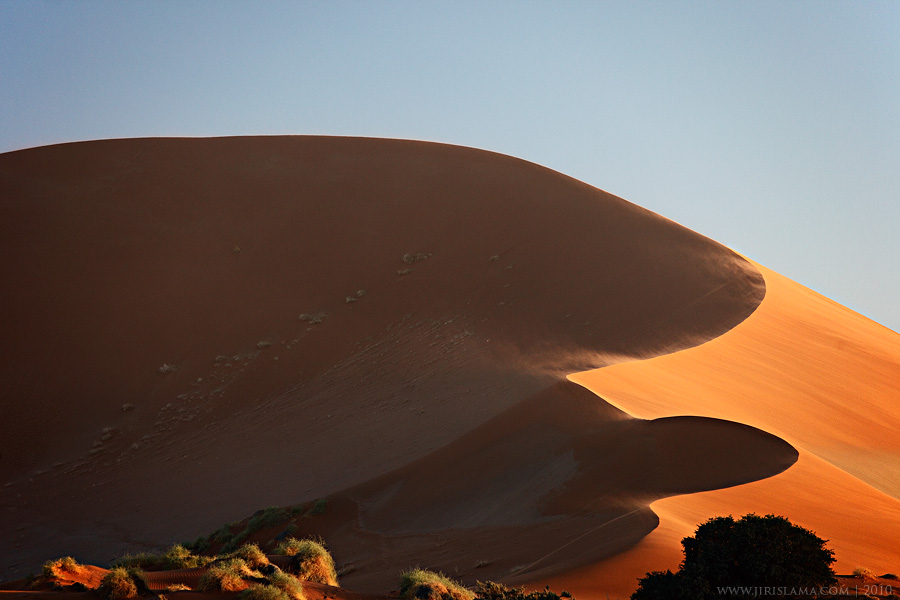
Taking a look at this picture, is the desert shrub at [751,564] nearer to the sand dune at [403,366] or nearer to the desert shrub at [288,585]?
the sand dune at [403,366]

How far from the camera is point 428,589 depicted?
24.9 ft

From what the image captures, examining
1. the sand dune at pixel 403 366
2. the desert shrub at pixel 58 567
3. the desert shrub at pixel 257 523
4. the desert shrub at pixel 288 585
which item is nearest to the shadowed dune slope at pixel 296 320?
the sand dune at pixel 403 366

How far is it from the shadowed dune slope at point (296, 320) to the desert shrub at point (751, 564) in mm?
2289

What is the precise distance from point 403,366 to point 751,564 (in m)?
14.6

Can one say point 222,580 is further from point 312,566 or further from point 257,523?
point 257,523

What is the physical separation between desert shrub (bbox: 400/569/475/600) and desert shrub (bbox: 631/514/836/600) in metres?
1.88

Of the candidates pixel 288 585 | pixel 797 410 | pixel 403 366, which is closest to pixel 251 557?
pixel 288 585

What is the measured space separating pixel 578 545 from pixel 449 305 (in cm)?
1479

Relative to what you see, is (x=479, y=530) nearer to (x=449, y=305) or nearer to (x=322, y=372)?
(x=322, y=372)

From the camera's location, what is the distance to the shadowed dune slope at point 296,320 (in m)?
16.1

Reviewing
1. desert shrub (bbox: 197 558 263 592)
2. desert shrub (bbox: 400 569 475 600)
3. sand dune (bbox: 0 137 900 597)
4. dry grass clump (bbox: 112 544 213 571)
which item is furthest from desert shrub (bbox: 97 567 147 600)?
sand dune (bbox: 0 137 900 597)

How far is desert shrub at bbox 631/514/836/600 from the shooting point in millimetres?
6750

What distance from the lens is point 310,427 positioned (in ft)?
61.9

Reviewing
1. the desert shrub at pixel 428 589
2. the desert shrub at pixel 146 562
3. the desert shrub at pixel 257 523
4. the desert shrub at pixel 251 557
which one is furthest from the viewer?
the desert shrub at pixel 257 523
